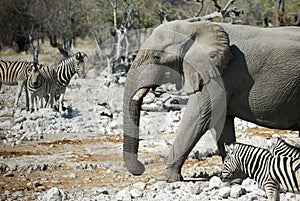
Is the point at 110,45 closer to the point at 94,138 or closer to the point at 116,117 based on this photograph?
→ the point at 116,117

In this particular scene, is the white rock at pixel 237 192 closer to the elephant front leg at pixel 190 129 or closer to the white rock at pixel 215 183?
the white rock at pixel 215 183

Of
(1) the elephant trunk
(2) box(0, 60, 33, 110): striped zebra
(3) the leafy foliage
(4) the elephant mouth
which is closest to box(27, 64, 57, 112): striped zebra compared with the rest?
(2) box(0, 60, 33, 110): striped zebra

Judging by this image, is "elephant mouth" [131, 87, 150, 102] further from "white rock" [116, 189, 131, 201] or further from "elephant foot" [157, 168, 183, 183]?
"white rock" [116, 189, 131, 201]

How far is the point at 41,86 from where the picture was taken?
14.1 m

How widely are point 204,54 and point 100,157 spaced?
10.4ft

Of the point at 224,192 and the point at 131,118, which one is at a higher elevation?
the point at 131,118

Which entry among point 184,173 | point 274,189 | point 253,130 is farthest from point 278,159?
point 253,130

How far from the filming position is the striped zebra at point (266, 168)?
4906 millimetres

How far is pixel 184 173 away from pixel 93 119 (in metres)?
5.63

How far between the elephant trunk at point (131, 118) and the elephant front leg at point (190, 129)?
51 cm

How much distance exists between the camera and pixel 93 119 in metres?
12.5

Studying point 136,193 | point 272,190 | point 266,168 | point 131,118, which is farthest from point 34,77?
point 272,190

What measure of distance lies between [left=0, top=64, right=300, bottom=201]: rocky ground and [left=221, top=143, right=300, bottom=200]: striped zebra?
320 millimetres

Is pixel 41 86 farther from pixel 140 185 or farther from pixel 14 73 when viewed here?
pixel 140 185
